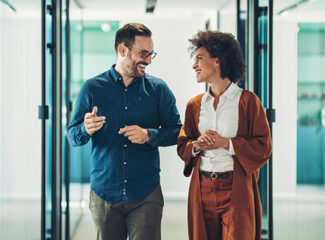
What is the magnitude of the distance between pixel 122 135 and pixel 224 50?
2.17ft

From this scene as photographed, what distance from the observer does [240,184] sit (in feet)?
6.28

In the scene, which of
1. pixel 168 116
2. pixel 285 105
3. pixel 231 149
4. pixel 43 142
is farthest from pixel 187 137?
pixel 43 142

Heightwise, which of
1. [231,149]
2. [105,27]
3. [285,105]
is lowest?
[231,149]

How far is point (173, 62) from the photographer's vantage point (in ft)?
11.1

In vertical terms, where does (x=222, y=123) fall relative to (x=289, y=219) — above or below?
above

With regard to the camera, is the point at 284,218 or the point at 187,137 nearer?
the point at 187,137

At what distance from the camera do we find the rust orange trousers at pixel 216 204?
6.31 feet

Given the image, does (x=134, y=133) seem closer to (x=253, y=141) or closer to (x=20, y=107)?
(x=253, y=141)

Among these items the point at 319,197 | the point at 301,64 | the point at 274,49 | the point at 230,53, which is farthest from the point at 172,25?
the point at 319,197

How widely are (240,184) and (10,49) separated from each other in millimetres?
1482

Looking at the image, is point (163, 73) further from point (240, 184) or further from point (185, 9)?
point (240, 184)

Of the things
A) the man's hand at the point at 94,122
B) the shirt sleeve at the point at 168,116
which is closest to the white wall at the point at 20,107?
the man's hand at the point at 94,122

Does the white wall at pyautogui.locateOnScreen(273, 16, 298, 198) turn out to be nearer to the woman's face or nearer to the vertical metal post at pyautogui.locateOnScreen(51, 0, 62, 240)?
the woman's face

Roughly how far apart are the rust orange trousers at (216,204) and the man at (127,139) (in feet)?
0.79
